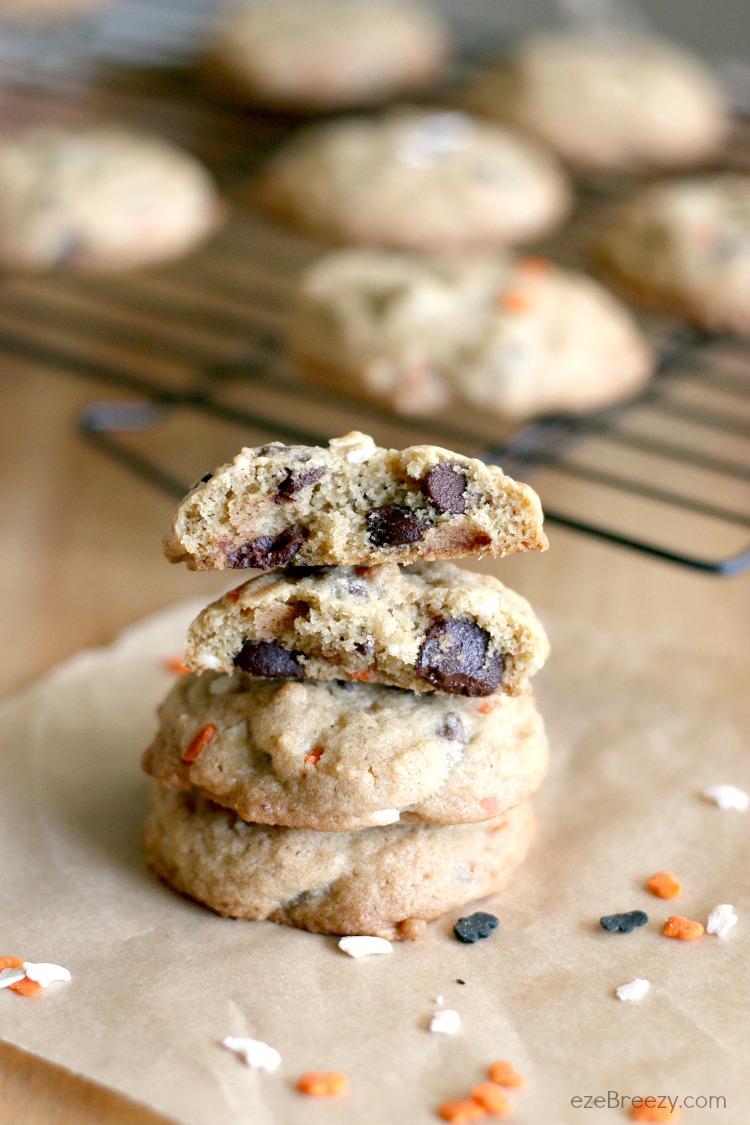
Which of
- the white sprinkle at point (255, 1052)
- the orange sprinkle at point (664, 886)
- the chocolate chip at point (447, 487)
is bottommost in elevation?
the white sprinkle at point (255, 1052)

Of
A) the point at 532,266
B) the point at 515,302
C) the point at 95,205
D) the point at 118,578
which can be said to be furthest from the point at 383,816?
the point at 95,205

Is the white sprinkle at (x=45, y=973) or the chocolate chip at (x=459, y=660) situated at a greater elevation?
the chocolate chip at (x=459, y=660)

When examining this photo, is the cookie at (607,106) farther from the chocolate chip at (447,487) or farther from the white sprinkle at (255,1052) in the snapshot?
the white sprinkle at (255,1052)

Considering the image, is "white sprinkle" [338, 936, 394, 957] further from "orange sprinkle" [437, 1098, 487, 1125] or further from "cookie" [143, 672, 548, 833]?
"orange sprinkle" [437, 1098, 487, 1125]

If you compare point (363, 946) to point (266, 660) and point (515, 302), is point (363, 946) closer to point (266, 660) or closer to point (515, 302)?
point (266, 660)

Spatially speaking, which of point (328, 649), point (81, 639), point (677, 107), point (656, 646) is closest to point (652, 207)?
point (677, 107)

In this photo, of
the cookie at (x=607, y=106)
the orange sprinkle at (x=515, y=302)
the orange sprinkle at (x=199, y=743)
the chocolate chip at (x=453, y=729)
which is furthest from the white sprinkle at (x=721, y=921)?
the cookie at (x=607, y=106)
